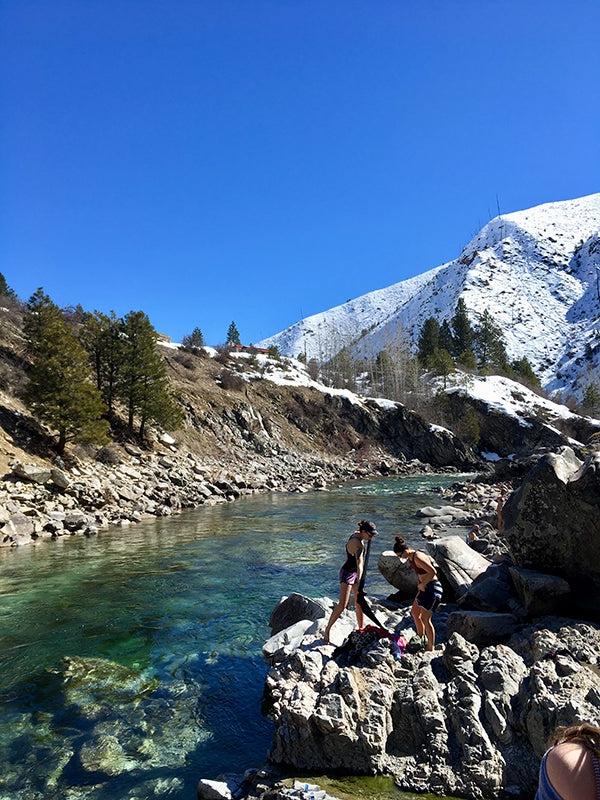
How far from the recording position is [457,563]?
12.2 meters

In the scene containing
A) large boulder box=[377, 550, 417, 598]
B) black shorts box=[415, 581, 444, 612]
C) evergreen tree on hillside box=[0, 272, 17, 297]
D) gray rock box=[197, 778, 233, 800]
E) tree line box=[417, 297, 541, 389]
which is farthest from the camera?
tree line box=[417, 297, 541, 389]

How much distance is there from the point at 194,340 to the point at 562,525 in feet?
239

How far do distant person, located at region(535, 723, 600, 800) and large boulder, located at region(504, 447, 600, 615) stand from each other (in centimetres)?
773

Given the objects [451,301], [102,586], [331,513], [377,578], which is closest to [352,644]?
[377,578]

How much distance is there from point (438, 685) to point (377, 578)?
28.3 ft

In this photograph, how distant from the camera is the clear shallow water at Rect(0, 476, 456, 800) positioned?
6.45 meters

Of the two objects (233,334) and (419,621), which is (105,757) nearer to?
(419,621)

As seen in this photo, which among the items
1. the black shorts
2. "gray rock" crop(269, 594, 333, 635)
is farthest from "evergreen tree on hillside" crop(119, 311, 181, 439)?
the black shorts

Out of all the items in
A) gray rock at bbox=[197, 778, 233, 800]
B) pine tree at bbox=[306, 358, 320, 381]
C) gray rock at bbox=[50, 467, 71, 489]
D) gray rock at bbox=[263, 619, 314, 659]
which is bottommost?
gray rock at bbox=[197, 778, 233, 800]

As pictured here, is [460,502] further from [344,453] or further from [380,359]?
[380,359]

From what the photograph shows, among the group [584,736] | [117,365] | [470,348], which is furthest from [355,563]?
[470,348]

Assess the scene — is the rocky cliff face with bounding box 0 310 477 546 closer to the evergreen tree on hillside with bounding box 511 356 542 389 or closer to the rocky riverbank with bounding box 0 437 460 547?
the rocky riverbank with bounding box 0 437 460 547

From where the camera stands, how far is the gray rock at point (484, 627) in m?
8.68

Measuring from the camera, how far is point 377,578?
49.9 feet
